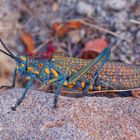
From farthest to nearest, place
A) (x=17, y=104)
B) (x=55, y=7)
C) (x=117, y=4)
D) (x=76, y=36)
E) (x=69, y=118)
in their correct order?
(x=55, y=7)
(x=76, y=36)
(x=117, y=4)
(x=17, y=104)
(x=69, y=118)

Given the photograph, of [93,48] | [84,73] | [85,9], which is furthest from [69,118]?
[85,9]

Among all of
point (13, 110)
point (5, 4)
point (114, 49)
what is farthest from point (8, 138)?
point (5, 4)

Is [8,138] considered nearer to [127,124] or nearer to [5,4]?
[127,124]

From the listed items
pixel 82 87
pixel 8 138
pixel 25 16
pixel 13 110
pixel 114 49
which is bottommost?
pixel 8 138

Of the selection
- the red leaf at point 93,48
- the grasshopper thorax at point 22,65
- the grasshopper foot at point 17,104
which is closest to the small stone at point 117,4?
the red leaf at point 93,48

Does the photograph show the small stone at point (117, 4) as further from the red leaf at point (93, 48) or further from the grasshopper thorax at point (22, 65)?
the grasshopper thorax at point (22, 65)

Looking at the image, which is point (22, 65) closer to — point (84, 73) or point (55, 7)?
point (84, 73)
